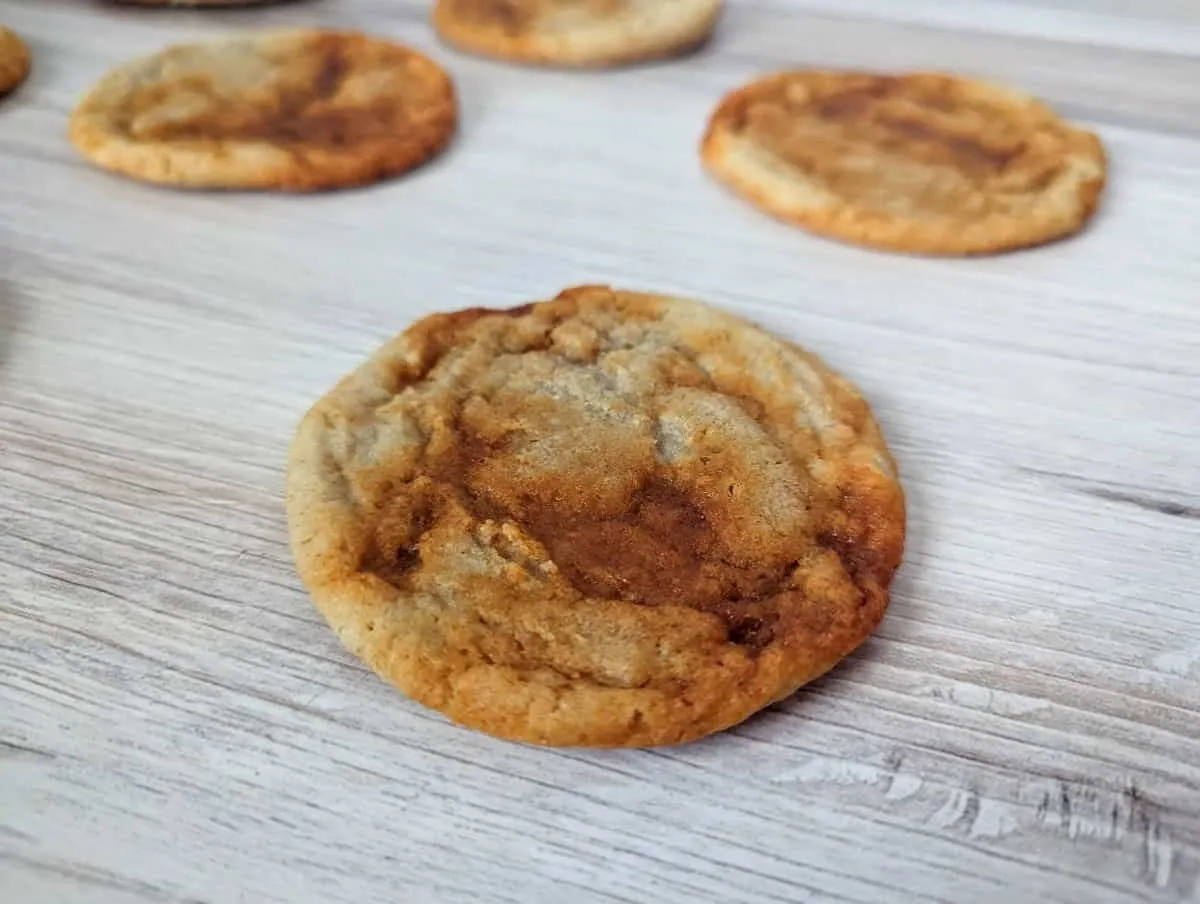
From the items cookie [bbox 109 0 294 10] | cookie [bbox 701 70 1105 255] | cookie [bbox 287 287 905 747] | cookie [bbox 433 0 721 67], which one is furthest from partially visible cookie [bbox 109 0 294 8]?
cookie [bbox 287 287 905 747]

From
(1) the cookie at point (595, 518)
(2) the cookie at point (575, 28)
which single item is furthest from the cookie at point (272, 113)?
(1) the cookie at point (595, 518)

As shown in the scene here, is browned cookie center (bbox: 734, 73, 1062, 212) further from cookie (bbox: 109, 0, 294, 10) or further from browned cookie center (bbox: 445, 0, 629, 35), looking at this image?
cookie (bbox: 109, 0, 294, 10)

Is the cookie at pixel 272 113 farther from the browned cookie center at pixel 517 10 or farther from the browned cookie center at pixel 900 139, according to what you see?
the browned cookie center at pixel 900 139

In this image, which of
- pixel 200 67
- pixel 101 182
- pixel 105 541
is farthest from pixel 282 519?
pixel 200 67

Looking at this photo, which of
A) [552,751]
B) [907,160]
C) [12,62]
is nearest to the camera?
[552,751]

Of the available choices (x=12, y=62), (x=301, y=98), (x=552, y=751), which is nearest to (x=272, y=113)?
(x=301, y=98)

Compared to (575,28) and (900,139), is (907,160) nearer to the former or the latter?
(900,139)

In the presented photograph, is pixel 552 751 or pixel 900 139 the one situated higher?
pixel 900 139
